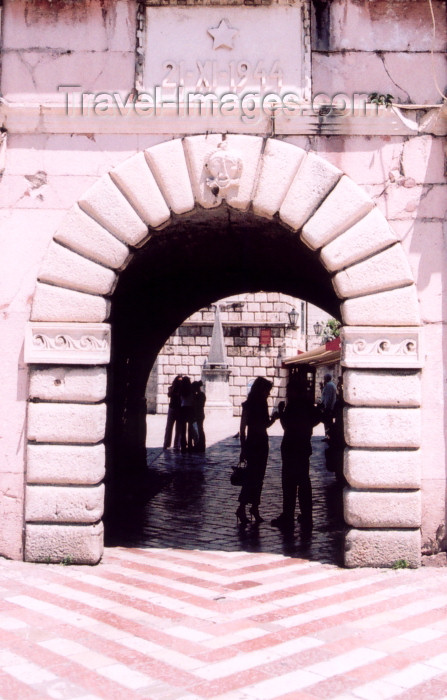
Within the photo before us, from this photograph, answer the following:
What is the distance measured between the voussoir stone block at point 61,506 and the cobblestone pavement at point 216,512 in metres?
1.19

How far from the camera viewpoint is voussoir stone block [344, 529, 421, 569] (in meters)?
5.66

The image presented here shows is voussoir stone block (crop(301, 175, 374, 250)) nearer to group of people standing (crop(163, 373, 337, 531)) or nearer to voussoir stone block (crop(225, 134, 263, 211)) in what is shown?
voussoir stone block (crop(225, 134, 263, 211))

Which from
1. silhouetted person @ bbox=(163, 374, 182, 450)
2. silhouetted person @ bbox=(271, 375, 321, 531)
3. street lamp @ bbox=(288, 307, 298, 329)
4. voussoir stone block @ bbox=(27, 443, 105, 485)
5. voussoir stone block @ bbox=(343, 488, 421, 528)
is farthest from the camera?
street lamp @ bbox=(288, 307, 298, 329)

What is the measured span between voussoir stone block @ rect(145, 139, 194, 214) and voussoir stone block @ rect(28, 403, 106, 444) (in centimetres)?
181

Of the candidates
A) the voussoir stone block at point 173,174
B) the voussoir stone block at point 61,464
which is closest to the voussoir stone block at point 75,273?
the voussoir stone block at point 173,174

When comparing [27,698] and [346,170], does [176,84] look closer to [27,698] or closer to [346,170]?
[346,170]

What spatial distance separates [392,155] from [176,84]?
6.28 ft

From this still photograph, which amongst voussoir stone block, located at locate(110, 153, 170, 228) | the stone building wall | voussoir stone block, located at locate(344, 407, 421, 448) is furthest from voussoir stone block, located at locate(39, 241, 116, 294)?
the stone building wall

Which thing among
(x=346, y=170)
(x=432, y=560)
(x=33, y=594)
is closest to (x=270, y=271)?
(x=346, y=170)

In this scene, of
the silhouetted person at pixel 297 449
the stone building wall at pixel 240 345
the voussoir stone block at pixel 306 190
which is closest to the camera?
the voussoir stone block at pixel 306 190

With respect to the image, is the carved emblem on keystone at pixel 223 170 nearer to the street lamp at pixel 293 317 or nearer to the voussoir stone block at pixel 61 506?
the voussoir stone block at pixel 61 506

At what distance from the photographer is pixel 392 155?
238 inches

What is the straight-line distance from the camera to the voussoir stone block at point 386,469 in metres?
5.66

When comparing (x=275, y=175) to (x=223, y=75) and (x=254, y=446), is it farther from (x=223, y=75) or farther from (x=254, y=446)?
(x=254, y=446)
